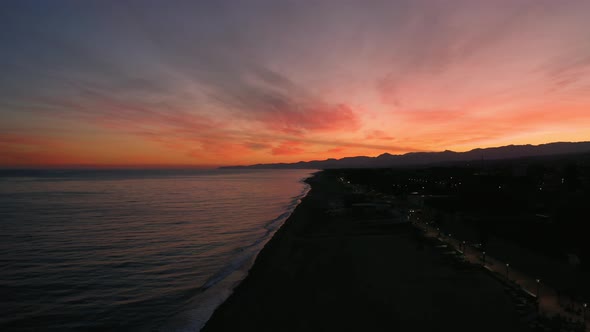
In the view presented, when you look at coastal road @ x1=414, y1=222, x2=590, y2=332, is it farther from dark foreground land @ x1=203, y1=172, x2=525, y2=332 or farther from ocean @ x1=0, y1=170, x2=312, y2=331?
ocean @ x1=0, y1=170, x2=312, y2=331

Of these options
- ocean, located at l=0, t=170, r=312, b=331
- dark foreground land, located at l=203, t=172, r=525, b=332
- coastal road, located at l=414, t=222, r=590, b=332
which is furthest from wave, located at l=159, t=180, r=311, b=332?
coastal road, located at l=414, t=222, r=590, b=332

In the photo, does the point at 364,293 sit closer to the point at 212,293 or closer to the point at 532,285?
the point at 212,293

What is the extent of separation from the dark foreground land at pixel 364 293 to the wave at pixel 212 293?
50cm

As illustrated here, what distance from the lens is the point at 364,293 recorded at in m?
16.8

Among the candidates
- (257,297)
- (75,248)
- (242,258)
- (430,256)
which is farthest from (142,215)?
(430,256)

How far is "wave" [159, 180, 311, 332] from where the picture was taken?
1388cm

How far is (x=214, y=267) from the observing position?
70.5 feet

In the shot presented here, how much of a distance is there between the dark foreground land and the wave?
1.64 ft

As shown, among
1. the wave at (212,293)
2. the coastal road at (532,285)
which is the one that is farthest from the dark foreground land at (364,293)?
the coastal road at (532,285)

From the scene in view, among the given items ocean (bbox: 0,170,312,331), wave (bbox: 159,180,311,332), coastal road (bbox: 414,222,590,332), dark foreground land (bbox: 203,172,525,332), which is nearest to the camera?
coastal road (bbox: 414,222,590,332)

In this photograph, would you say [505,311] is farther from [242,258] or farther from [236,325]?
[242,258]

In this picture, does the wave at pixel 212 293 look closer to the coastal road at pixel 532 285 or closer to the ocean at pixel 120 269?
the ocean at pixel 120 269

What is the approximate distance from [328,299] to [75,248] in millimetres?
20812

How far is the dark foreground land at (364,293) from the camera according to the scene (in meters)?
13.6
